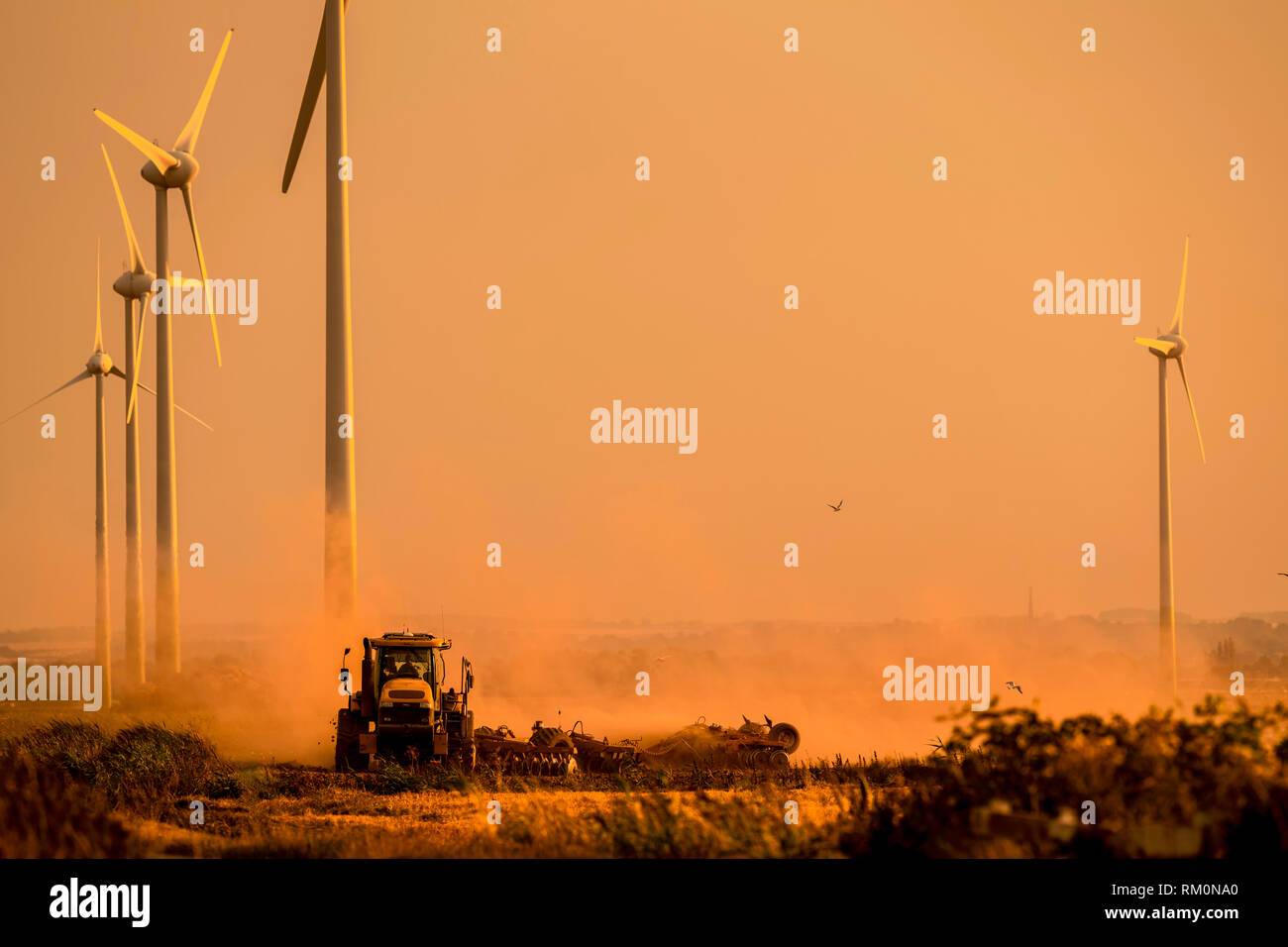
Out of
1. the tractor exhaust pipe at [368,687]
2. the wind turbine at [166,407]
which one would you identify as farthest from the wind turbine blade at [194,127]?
the tractor exhaust pipe at [368,687]

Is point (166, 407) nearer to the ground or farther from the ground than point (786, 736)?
farther from the ground

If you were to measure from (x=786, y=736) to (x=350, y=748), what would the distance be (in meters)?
14.4

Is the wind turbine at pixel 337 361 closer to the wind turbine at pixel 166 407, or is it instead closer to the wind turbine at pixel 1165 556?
the wind turbine at pixel 166 407

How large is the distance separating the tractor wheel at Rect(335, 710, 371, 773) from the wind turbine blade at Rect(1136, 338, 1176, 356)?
147 feet

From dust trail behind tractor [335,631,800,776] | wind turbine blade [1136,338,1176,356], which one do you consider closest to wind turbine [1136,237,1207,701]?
wind turbine blade [1136,338,1176,356]

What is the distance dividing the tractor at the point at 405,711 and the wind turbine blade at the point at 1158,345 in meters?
42.2

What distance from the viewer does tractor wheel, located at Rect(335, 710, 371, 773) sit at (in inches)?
1369

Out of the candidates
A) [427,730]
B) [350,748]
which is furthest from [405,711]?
[350,748]

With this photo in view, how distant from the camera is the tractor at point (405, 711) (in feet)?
114

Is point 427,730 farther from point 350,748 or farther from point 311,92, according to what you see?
point 311,92

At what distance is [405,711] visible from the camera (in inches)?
1369

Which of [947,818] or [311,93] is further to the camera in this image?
[311,93]
